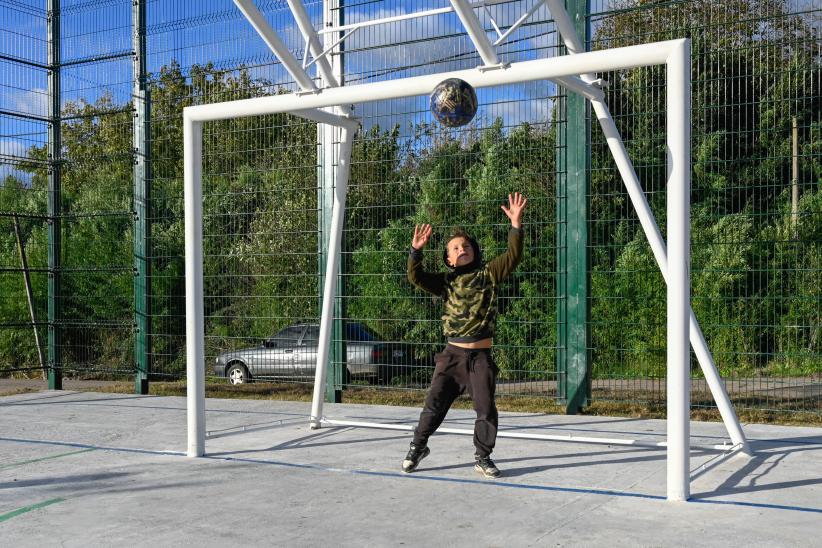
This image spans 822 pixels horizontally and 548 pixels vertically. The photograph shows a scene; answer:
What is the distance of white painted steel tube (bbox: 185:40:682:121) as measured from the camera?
20.3ft

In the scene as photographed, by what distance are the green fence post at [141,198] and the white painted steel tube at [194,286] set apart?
5644 mm

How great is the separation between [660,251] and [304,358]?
19.4 ft

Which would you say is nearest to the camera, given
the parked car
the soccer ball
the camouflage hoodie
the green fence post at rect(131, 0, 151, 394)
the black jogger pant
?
the soccer ball

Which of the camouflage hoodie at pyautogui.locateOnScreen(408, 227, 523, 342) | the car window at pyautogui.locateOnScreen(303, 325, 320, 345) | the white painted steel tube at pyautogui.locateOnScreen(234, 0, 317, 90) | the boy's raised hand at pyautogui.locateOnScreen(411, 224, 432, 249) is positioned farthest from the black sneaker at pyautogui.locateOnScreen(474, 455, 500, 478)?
the car window at pyautogui.locateOnScreen(303, 325, 320, 345)

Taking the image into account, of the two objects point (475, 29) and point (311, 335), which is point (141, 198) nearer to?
point (311, 335)

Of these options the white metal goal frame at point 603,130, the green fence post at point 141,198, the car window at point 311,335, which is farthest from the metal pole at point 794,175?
the green fence post at point 141,198

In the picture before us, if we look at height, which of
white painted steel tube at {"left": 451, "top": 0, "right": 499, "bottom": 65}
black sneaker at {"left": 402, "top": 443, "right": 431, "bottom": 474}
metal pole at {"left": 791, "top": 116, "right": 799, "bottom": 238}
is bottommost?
black sneaker at {"left": 402, "top": 443, "right": 431, "bottom": 474}

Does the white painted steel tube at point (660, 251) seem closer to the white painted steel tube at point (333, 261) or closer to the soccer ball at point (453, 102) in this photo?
the soccer ball at point (453, 102)

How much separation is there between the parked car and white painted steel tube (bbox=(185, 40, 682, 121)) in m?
4.35

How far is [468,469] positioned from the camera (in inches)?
285

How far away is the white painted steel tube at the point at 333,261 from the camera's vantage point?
9070mm

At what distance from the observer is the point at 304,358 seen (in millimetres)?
12203

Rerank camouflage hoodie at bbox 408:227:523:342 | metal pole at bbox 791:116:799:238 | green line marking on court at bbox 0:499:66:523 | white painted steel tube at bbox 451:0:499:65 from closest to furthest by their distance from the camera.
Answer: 1. green line marking on court at bbox 0:499:66:523
2. white painted steel tube at bbox 451:0:499:65
3. camouflage hoodie at bbox 408:227:523:342
4. metal pole at bbox 791:116:799:238

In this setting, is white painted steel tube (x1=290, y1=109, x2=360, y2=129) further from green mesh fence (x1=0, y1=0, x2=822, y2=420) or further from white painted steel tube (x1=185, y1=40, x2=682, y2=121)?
green mesh fence (x1=0, y1=0, x2=822, y2=420)
